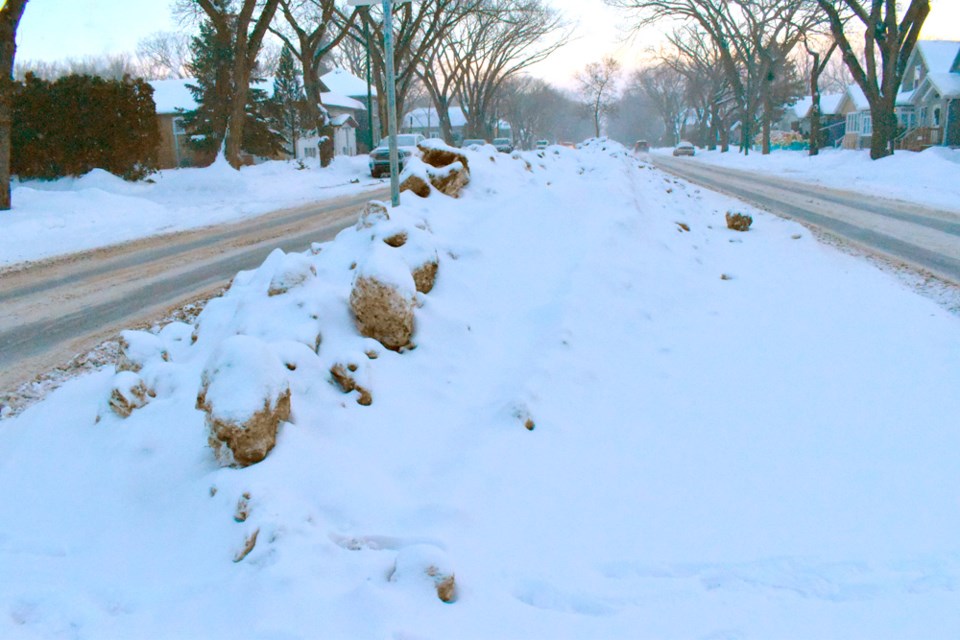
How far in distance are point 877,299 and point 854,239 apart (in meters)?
4.40

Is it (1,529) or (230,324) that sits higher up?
(230,324)

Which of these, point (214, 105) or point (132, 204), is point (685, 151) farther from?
point (132, 204)

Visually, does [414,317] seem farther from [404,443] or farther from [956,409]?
[956,409]

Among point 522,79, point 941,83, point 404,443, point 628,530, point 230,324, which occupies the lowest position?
point 628,530

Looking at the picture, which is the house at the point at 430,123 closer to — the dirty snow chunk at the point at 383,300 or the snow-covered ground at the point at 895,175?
the snow-covered ground at the point at 895,175

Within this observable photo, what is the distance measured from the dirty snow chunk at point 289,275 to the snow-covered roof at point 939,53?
4556cm

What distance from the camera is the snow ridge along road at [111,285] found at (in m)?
6.18

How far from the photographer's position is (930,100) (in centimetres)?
4178

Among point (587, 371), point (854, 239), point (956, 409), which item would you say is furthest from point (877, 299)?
point (854, 239)

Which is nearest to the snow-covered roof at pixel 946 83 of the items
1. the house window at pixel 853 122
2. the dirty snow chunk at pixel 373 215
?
the house window at pixel 853 122

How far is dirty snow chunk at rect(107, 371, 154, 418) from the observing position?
412cm

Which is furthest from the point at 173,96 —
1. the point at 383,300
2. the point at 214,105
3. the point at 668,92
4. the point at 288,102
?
the point at 668,92

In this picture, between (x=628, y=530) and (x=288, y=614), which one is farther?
(x=628, y=530)

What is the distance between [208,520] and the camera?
3221 mm
